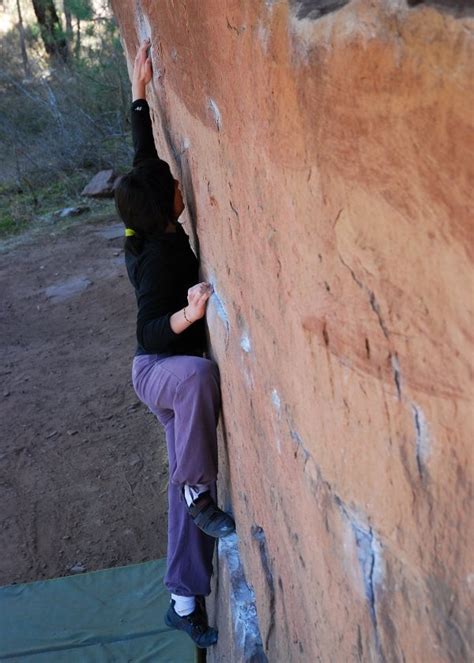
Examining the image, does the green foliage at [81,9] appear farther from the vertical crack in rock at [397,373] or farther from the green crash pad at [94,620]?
the vertical crack in rock at [397,373]

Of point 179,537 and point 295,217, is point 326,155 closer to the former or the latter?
point 295,217

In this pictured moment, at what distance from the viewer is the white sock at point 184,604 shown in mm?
2814

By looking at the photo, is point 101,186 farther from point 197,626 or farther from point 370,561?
point 370,561

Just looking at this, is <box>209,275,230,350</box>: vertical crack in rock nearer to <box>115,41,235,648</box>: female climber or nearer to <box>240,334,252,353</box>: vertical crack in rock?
<box>115,41,235,648</box>: female climber

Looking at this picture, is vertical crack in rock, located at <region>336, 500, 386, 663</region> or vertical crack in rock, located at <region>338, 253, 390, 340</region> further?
vertical crack in rock, located at <region>336, 500, 386, 663</region>

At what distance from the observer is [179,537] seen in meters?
2.73

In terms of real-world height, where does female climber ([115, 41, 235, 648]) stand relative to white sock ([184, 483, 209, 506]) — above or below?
above

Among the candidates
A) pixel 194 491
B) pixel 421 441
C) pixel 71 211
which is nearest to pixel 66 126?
pixel 71 211

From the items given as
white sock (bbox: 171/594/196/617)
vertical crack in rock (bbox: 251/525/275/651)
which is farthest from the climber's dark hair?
white sock (bbox: 171/594/196/617)

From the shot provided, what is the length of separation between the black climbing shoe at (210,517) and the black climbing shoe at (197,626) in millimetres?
467

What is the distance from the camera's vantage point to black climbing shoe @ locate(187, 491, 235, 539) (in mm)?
2514

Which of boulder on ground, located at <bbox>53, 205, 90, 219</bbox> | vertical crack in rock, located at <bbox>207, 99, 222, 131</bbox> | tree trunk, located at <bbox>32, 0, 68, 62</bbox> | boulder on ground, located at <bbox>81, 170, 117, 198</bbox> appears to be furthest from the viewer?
tree trunk, located at <bbox>32, 0, 68, 62</bbox>

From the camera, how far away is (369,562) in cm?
111

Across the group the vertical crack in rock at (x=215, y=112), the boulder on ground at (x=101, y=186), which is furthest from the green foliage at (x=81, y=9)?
the vertical crack in rock at (x=215, y=112)
